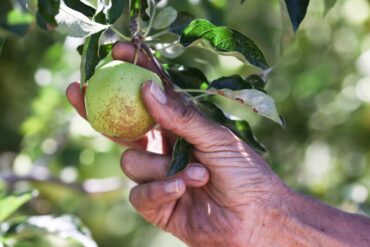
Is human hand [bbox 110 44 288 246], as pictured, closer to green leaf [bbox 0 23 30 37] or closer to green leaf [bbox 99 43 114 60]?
green leaf [bbox 99 43 114 60]

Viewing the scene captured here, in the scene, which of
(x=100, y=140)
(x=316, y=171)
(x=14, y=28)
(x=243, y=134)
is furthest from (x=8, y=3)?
(x=316, y=171)

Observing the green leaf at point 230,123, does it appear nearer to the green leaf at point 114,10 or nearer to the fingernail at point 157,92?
the fingernail at point 157,92

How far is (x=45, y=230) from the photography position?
72.4 inches

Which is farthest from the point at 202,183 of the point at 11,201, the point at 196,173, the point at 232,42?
the point at 11,201

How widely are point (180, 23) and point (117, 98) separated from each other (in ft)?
0.74

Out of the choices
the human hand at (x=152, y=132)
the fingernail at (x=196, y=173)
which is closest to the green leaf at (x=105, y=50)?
the human hand at (x=152, y=132)

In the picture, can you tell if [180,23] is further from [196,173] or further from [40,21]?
[40,21]

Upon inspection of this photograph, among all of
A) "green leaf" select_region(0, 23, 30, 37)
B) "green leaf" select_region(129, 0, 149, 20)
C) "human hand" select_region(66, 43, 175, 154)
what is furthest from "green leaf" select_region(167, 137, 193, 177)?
"green leaf" select_region(0, 23, 30, 37)

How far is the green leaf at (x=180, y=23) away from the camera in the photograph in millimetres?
1573

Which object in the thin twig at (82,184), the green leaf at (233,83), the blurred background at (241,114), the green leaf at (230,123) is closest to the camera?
the green leaf at (233,83)

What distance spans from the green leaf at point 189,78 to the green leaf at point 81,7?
0.83 feet

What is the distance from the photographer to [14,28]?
1815mm

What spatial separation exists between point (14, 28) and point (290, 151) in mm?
1687

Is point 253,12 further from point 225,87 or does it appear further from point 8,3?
point 225,87
